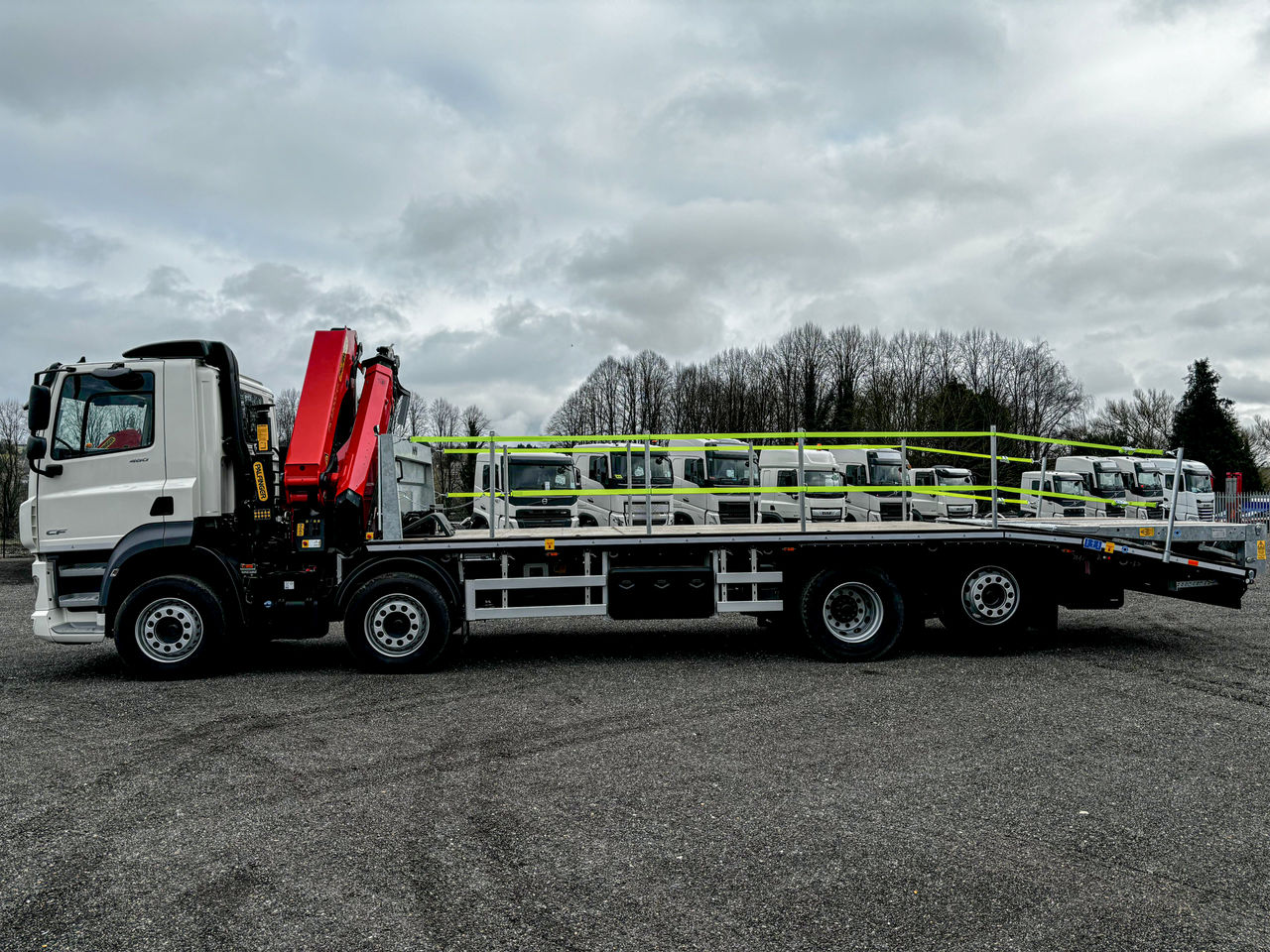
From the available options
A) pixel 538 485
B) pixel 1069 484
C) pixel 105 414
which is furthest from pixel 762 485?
pixel 105 414

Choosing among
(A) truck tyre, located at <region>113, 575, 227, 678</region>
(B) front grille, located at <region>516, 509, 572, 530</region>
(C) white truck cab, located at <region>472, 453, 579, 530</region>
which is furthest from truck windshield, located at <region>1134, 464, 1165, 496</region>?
(A) truck tyre, located at <region>113, 575, 227, 678</region>

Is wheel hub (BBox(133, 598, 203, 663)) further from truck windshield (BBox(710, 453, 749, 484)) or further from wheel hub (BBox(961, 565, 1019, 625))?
truck windshield (BBox(710, 453, 749, 484))

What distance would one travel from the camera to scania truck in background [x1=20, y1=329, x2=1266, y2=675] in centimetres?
808

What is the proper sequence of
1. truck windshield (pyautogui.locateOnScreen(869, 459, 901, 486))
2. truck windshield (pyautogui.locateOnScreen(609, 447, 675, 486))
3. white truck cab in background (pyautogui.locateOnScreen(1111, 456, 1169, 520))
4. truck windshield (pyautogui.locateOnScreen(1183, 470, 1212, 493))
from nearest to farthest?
truck windshield (pyautogui.locateOnScreen(609, 447, 675, 486)), truck windshield (pyautogui.locateOnScreen(869, 459, 901, 486)), white truck cab in background (pyautogui.locateOnScreen(1111, 456, 1169, 520)), truck windshield (pyautogui.locateOnScreen(1183, 470, 1212, 493))

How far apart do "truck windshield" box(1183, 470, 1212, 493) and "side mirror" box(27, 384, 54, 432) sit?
25857 millimetres

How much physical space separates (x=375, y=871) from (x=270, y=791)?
142 cm

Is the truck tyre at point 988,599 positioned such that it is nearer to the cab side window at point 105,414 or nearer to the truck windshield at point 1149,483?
the cab side window at point 105,414

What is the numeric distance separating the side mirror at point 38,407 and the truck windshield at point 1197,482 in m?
25.9

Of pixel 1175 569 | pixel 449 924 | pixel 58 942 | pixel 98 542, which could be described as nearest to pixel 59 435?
pixel 98 542

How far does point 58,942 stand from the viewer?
3.40 metres

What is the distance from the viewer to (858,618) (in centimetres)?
873

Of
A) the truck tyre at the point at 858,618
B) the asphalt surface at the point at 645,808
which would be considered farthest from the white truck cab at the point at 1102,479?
the truck tyre at the point at 858,618

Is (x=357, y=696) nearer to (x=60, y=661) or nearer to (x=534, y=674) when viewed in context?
(x=534, y=674)

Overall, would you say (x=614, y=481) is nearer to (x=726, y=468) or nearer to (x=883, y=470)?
(x=726, y=468)
